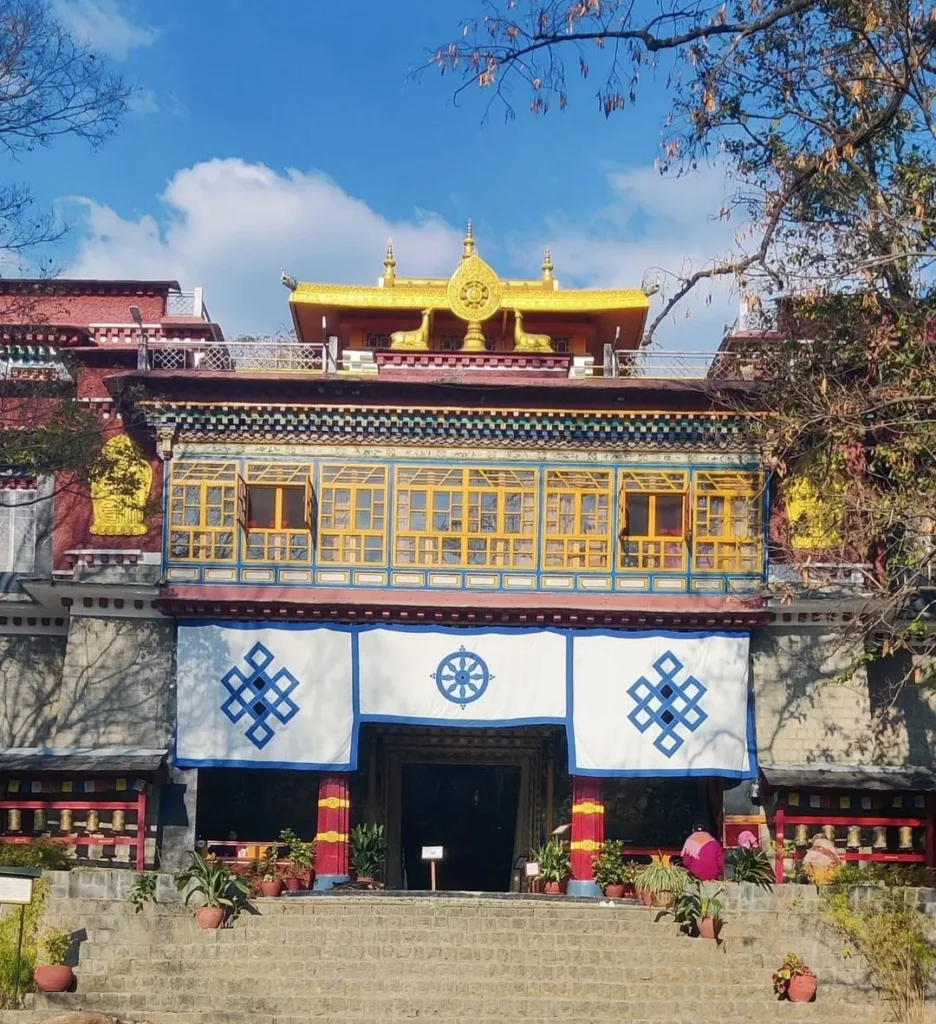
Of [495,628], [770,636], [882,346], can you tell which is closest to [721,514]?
[770,636]

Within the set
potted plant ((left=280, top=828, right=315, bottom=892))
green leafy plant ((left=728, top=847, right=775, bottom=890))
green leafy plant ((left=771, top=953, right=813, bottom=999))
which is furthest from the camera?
potted plant ((left=280, top=828, right=315, bottom=892))

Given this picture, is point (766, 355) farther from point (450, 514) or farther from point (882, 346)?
point (450, 514)

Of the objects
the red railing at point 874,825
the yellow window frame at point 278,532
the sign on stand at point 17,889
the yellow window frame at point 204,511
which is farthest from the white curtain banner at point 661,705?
the sign on stand at point 17,889

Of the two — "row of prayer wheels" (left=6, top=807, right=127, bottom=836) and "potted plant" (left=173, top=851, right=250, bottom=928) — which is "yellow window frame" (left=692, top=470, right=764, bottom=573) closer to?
"potted plant" (left=173, top=851, right=250, bottom=928)

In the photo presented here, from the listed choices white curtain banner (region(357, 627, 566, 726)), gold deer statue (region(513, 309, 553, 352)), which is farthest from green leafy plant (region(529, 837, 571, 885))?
gold deer statue (region(513, 309, 553, 352))

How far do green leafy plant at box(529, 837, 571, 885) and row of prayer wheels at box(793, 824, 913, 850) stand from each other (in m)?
3.28

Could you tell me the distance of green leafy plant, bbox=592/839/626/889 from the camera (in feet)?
66.0

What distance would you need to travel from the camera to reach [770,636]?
21.2 m

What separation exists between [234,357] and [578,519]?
19.8ft

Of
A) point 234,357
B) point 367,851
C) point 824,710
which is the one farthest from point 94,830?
point 824,710

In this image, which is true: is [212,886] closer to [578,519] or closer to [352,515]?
[352,515]

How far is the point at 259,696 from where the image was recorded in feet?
68.0

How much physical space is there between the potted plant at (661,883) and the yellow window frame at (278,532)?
701 cm

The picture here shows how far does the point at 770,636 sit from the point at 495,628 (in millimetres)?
4151
